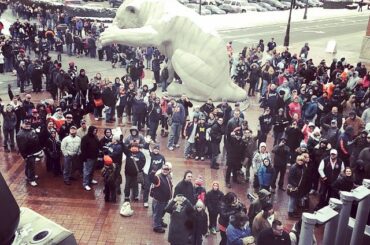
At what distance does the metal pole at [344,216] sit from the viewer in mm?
3402

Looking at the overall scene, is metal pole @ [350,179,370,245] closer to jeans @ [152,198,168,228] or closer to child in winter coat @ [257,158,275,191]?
jeans @ [152,198,168,228]

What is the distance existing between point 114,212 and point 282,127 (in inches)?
195

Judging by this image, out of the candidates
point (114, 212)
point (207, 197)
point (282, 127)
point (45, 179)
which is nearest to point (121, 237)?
point (114, 212)

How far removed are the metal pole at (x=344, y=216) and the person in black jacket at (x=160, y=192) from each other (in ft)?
15.7

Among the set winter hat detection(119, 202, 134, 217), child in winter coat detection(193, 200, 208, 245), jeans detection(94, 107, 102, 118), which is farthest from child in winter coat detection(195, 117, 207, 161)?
child in winter coat detection(193, 200, 208, 245)

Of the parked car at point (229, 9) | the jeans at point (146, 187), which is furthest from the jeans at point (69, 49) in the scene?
the parked car at point (229, 9)

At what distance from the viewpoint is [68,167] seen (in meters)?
10.1

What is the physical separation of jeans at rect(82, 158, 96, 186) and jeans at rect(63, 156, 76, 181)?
33 centimetres

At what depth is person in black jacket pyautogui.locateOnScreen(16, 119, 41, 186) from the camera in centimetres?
962

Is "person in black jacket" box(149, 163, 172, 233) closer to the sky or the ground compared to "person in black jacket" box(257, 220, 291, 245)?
closer to the ground

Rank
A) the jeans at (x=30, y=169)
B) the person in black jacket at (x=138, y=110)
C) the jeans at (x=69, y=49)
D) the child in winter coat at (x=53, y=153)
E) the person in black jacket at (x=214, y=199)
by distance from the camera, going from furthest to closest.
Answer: the jeans at (x=69, y=49)
the person in black jacket at (x=138, y=110)
the child in winter coat at (x=53, y=153)
the jeans at (x=30, y=169)
the person in black jacket at (x=214, y=199)

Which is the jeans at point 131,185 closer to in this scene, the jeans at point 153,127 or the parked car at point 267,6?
the jeans at point 153,127

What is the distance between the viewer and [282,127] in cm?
1192

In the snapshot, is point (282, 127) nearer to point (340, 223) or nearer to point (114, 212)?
point (114, 212)
